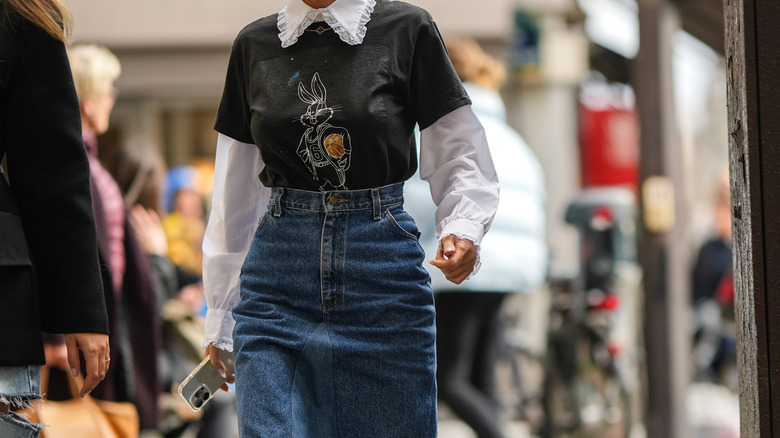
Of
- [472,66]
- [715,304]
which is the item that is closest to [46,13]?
[472,66]

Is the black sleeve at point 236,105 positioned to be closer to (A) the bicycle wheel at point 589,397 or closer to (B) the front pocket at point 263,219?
(B) the front pocket at point 263,219

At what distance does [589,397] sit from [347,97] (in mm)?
5813

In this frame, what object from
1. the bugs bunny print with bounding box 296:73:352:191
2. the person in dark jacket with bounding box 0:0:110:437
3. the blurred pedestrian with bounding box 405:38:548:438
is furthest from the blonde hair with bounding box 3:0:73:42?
the blurred pedestrian with bounding box 405:38:548:438

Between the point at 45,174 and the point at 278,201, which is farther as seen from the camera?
the point at 278,201

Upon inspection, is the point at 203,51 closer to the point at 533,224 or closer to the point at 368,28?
the point at 533,224

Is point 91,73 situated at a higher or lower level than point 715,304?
higher

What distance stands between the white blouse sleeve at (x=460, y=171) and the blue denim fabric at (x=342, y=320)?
13 centimetres

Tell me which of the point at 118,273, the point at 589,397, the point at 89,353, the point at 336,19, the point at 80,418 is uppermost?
the point at 336,19

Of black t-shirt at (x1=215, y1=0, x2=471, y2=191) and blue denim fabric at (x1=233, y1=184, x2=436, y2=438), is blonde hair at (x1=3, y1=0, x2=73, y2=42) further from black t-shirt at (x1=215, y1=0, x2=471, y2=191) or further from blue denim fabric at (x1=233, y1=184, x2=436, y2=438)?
blue denim fabric at (x1=233, y1=184, x2=436, y2=438)

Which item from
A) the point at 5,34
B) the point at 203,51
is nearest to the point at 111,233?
the point at 5,34

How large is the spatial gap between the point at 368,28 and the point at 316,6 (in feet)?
0.43

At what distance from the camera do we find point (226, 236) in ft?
9.47

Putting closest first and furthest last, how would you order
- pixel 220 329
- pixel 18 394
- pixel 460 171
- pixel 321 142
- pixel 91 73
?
pixel 18 394 → pixel 321 142 → pixel 460 171 → pixel 220 329 → pixel 91 73

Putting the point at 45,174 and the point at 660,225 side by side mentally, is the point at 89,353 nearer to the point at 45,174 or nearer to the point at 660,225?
the point at 45,174
